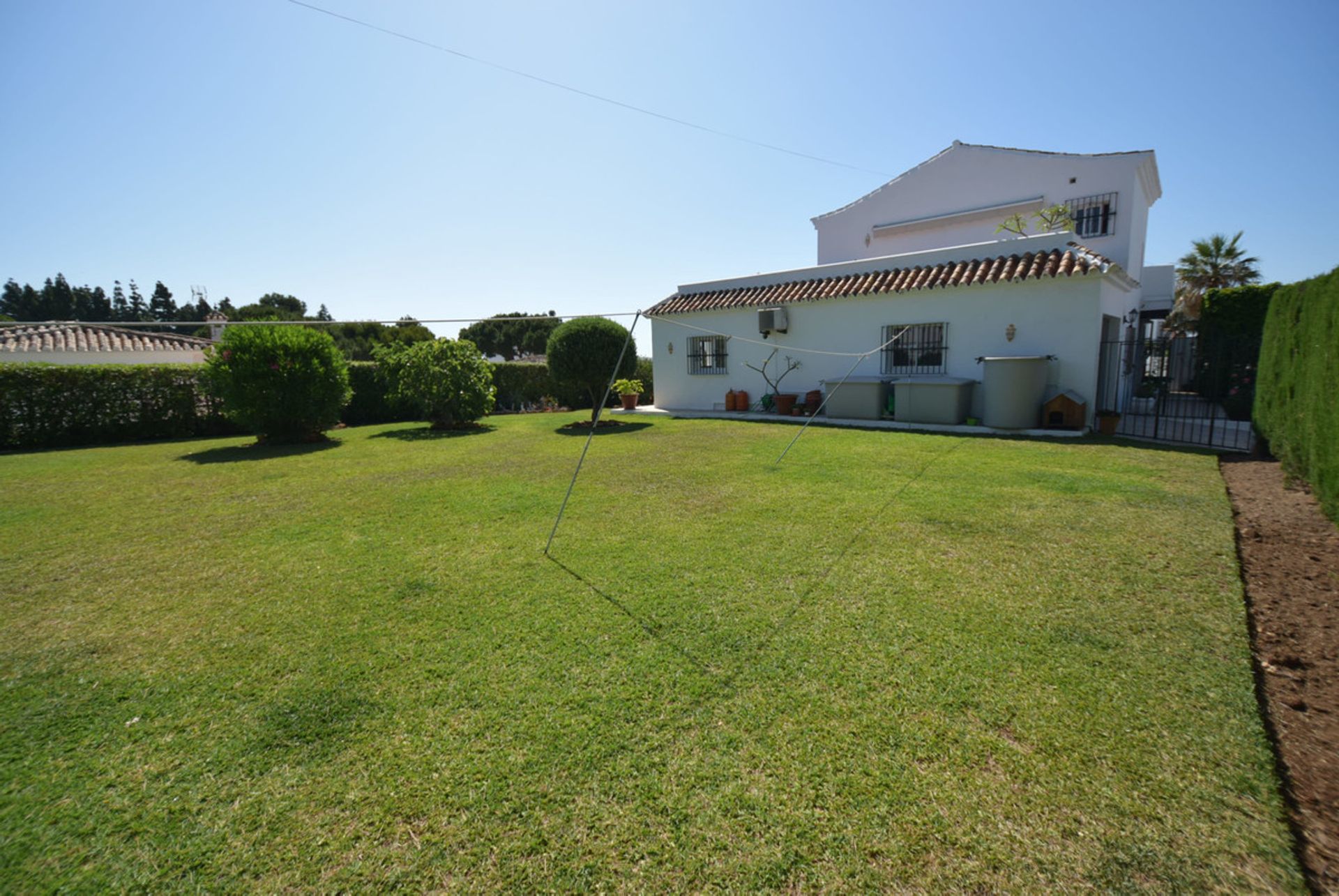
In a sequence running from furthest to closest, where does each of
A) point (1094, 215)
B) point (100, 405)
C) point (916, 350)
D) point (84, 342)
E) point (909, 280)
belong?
1. point (84, 342)
2. point (1094, 215)
3. point (916, 350)
4. point (909, 280)
5. point (100, 405)

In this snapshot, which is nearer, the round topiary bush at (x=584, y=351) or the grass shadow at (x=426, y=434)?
the grass shadow at (x=426, y=434)

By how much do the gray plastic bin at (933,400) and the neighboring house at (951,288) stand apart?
50cm

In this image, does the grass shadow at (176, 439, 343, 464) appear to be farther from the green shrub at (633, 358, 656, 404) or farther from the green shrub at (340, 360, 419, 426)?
the green shrub at (633, 358, 656, 404)

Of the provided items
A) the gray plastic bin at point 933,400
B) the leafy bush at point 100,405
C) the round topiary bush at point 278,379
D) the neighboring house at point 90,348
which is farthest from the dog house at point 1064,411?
the neighboring house at point 90,348

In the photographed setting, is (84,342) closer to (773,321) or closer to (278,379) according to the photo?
(278,379)

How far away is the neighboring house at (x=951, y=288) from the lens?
10.7 meters

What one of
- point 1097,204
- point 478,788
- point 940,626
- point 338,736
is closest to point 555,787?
point 478,788

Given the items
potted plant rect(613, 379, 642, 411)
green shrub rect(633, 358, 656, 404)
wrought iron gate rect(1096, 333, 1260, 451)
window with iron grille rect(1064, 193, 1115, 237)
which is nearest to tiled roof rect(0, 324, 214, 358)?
potted plant rect(613, 379, 642, 411)

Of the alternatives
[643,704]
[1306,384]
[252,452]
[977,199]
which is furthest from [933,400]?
[252,452]

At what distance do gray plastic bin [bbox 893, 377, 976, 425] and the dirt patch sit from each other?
5.57m

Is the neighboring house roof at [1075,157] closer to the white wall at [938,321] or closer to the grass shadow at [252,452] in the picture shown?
the white wall at [938,321]

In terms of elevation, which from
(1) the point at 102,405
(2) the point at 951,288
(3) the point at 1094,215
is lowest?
(1) the point at 102,405

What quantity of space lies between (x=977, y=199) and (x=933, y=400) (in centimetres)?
1019

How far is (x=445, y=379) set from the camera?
44.7ft
